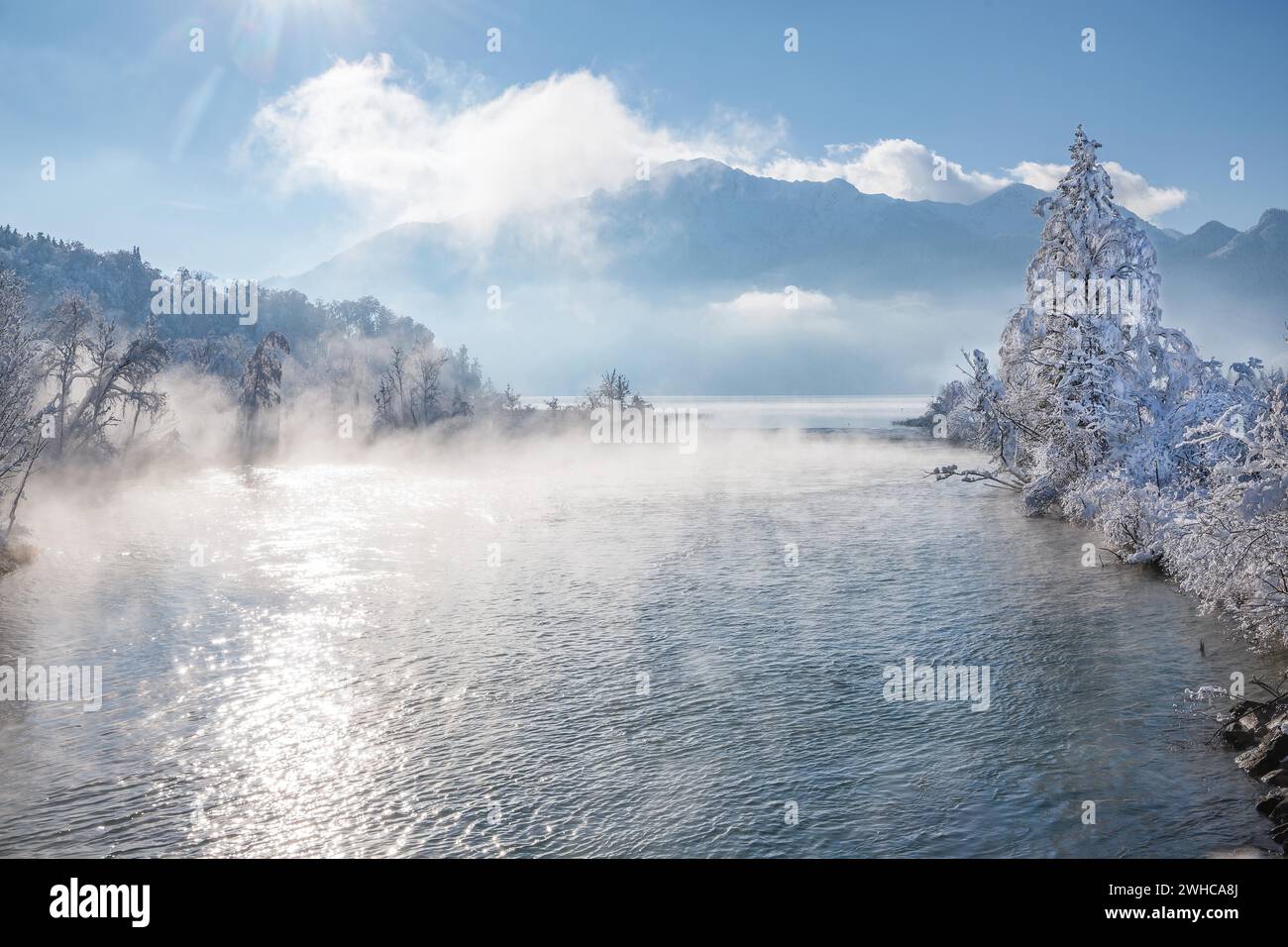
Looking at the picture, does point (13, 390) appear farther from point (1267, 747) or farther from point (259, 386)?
point (259, 386)

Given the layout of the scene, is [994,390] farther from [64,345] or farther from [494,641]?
[64,345]

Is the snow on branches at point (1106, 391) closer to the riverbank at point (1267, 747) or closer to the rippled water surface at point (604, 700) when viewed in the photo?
the rippled water surface at point (604, 700)

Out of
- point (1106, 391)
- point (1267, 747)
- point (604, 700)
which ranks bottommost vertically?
point (604, 700)

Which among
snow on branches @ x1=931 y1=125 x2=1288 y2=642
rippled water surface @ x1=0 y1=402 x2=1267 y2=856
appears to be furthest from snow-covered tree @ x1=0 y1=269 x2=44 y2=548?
snow on branches @ x1=931 y1=125 x2=1288 y2=642

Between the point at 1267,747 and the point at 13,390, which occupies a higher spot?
the point at 13,390

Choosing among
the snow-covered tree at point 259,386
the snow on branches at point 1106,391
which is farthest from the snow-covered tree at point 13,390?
the snow-covered tree at point 259,386

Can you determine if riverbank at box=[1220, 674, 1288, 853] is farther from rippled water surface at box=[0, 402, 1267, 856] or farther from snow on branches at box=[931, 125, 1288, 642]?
snow on branches at box=[931, 125, 1288, 642]

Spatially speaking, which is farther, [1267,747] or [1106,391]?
[1106,391]

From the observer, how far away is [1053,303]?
44062 mm

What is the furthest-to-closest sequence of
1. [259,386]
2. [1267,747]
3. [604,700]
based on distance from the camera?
[259,386]
[604,700]
[1267,747]

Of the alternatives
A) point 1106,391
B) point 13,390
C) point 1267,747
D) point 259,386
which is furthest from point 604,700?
point 259,386

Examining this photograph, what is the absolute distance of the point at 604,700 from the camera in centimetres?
2059

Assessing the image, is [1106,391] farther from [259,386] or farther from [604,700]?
[259,386]

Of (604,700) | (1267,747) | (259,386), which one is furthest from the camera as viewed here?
(259,386)
